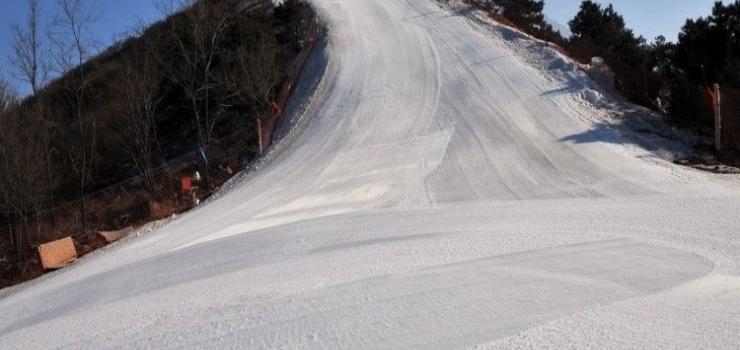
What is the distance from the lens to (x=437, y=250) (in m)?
7.59

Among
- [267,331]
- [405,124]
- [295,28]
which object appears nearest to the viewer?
[267,331]

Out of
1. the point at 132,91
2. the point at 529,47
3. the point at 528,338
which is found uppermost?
the point at 132,91

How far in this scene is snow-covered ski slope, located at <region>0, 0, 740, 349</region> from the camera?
495 centimetres

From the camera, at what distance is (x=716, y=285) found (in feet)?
18.4

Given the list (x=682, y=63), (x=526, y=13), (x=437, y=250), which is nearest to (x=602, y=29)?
(x=526, y=13)

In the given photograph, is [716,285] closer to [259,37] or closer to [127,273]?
[127,273]

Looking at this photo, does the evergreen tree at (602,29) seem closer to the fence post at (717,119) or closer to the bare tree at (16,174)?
the fence post at (717,119)

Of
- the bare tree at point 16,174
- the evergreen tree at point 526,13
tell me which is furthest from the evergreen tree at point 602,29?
the bare tree at point 16,174

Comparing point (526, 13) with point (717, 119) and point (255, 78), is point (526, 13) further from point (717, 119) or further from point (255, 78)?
point (717, 119)

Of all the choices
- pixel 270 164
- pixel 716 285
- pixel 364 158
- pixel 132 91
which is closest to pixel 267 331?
pixel 716 285

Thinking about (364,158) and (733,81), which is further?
(733,81)

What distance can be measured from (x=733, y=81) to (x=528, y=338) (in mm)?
15553

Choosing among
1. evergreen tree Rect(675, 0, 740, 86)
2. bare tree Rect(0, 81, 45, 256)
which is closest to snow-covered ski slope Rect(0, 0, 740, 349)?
evergreen tree Rect(675, 0, 740, 86)

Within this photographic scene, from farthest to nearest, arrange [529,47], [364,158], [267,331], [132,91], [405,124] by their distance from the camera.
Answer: [529,47] → [132,91] → [405,124] → [364,158] → [267,331]
